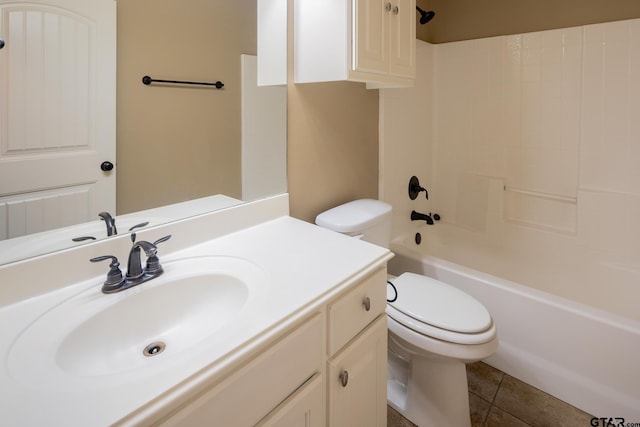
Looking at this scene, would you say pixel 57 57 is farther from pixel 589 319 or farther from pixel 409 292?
pixel 589 319

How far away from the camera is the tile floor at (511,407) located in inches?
56.0

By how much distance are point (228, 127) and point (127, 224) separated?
1.60 feet

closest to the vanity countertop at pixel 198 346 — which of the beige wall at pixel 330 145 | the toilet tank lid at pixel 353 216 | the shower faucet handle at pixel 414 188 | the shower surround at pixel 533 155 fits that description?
the toilet tank lid at pixel 353 216

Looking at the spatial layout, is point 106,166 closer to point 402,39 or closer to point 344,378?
point 344,378

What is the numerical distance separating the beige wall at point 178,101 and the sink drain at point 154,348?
400 mm

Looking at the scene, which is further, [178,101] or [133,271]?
[178,101]

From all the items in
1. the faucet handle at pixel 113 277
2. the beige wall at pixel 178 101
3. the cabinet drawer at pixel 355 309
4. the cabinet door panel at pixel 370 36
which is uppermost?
the cabinet door panel at pixel 370 36

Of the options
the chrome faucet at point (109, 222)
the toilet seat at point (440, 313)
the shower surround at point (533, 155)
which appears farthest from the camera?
the shower surround at point (533, 155)

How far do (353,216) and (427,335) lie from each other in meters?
0.55

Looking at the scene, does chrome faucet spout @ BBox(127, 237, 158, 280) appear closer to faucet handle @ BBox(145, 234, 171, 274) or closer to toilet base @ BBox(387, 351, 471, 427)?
faucet handle @ BBox(145, 234, 171, 274)

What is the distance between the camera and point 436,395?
4.55ft

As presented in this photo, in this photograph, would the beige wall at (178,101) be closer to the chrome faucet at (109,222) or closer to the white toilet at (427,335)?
the chrome faucet at (109,222)

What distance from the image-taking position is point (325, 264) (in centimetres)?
97

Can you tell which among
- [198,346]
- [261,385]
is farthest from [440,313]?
[198,346]
